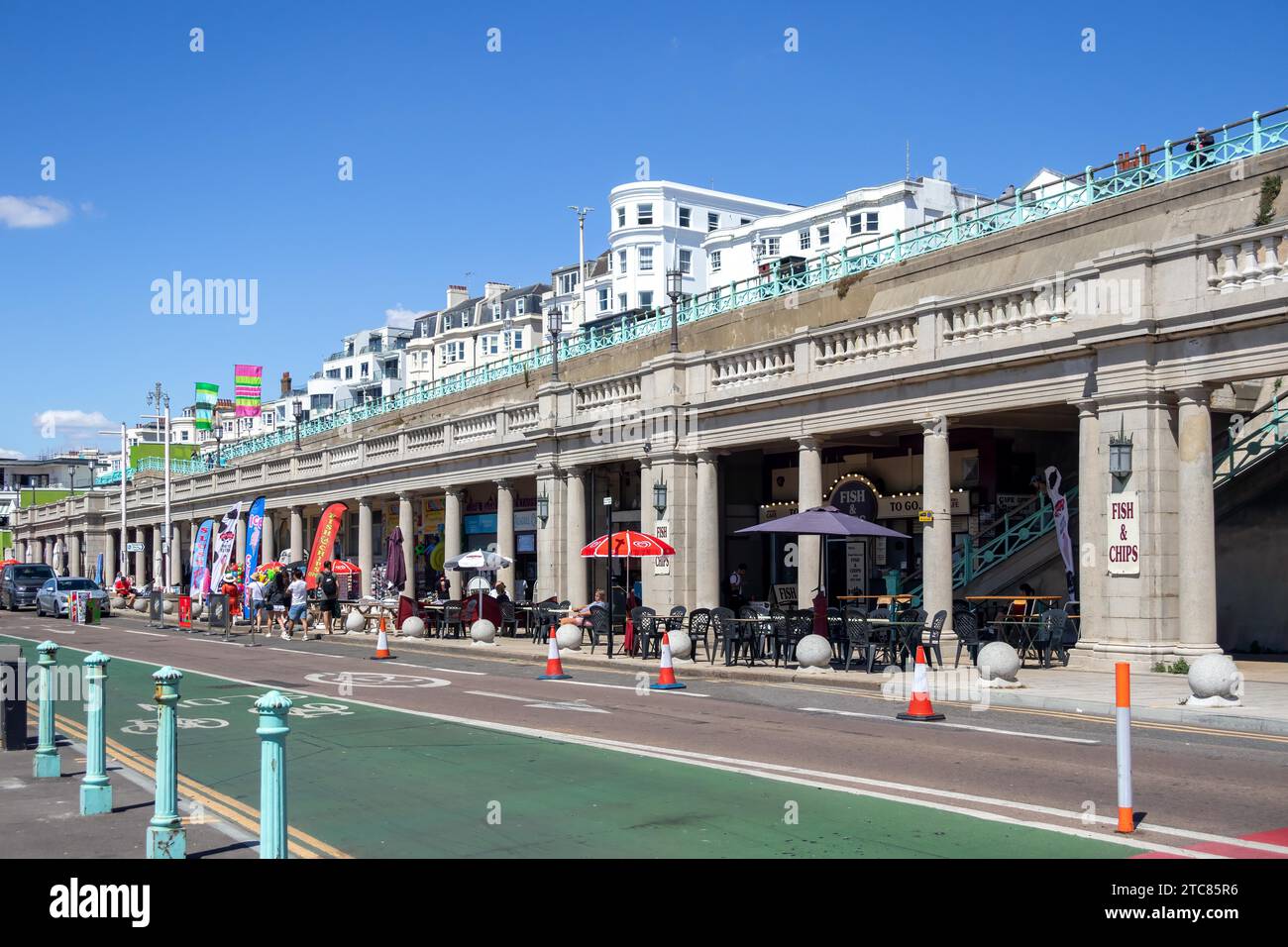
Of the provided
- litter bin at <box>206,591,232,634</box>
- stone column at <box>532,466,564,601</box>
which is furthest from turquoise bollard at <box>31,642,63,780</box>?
litter bin at <box>206,591,232,634</box>

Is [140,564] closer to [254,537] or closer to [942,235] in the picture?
[254,537]

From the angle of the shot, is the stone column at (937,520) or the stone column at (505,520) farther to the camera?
the stone column at (505,520)

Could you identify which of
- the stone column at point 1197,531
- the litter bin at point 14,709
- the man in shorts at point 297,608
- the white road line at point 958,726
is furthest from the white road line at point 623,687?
the man in shorts at point 297,608

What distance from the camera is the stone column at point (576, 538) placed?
107 ft

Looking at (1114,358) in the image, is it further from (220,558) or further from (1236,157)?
(220,558)

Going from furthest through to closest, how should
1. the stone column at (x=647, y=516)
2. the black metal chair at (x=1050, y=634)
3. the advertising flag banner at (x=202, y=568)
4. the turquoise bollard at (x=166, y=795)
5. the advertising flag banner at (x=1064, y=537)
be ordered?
the advertising flag banner at (x=202, y=568) → the stone column at (x=647, y=516) → the advertising flag banner at (x=1064, y=537) → the black metal chair at (x=1050, y=634) → the turquoise bollard at (x=166, y=795)

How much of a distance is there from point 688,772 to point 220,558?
34.4 m

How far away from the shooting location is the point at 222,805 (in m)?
9.91

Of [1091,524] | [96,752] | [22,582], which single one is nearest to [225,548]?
[22,582]

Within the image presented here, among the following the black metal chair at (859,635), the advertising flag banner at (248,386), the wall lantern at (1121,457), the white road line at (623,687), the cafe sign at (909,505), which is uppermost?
the advertising flag banner at (248,386)

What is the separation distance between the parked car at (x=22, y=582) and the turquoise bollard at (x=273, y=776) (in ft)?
180

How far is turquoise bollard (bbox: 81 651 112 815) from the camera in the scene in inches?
376

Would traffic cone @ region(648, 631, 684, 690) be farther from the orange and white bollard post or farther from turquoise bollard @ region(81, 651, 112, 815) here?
the orange and white bollard post

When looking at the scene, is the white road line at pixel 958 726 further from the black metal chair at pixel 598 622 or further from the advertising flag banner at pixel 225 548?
the advertising flag banner at pixel 225 548
